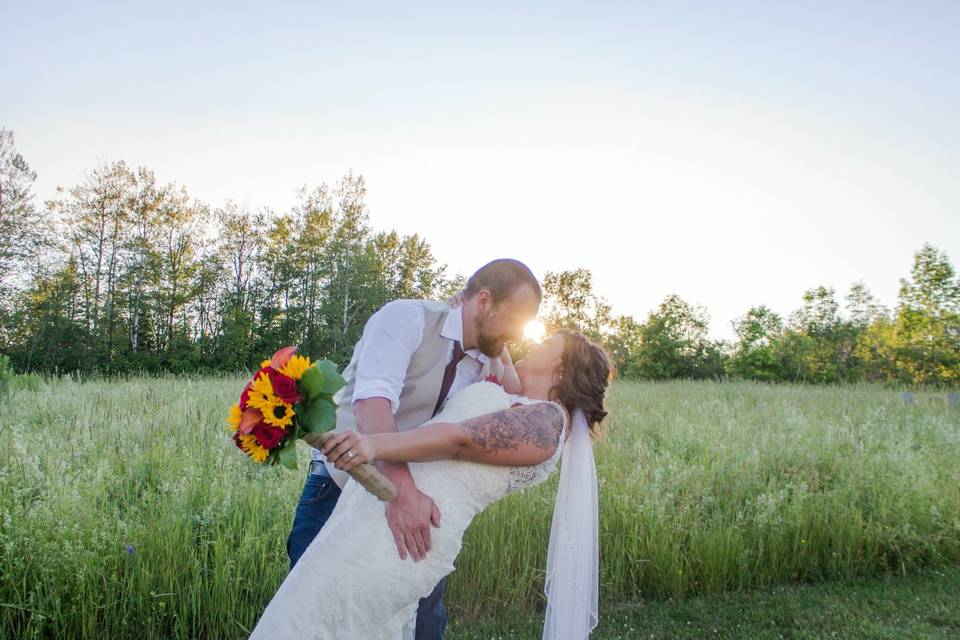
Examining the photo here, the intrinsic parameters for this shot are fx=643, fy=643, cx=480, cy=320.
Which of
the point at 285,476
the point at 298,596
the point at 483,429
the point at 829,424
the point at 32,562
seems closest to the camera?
the point at 298,596

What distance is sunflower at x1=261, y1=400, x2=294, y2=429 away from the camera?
1.92 meters

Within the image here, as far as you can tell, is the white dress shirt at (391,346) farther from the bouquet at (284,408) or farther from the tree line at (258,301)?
the tree line at (258,301)

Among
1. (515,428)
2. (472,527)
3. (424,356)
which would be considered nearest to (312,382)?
(515,428)

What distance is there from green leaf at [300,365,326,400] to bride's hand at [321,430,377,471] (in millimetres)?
189

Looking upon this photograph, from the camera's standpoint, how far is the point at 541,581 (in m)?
5.20

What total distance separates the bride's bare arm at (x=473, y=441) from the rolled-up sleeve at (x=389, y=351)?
0.33 m

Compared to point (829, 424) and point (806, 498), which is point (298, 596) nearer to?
point (806, 498)

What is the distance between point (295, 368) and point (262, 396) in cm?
13

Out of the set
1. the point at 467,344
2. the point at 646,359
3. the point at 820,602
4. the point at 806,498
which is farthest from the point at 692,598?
the point at 646,359

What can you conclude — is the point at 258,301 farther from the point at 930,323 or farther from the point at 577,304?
the point at 930,323

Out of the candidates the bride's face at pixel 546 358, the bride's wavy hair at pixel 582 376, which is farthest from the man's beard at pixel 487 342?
the bride's wavy hair at pixel 582 376

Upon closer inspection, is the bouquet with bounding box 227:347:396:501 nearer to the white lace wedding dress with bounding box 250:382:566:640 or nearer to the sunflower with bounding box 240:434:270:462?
the sunflower with bounding box 240:434:270:462

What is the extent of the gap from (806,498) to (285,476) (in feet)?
16.4

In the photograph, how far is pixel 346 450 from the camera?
7.00 ft
